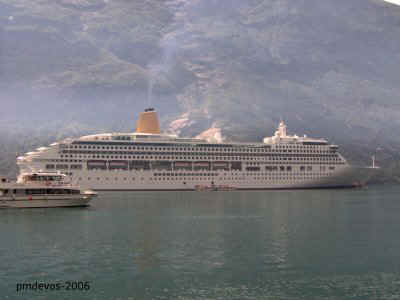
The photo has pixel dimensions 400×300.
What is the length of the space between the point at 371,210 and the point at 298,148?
60.2 metres

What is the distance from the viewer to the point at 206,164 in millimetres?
118000

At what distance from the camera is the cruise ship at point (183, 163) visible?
108000 mm

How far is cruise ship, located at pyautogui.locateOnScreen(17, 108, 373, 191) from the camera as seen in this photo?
108000mm

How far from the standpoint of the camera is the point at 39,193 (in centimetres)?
6212

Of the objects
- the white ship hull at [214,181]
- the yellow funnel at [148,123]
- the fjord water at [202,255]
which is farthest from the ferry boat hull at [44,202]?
the yellow funnel at [148,123]

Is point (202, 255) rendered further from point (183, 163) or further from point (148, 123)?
point (148, 123)

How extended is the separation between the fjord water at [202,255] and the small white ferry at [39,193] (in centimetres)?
595

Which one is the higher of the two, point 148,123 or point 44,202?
point 148,123

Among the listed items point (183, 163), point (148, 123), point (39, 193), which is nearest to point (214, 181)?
point (183, 163)

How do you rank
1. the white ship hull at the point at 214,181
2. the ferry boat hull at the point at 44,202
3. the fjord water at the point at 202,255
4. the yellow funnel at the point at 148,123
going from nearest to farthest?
the fjord water at the point at 202,255 → the ferry boat hull at the point at 44,202 → the white ship hull at the point at 214,181 → the yellow funnel at the point at 148,123

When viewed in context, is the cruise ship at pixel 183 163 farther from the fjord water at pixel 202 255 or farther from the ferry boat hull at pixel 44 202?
the fjord water at pixel 202 255

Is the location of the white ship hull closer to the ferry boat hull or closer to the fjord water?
the ferry boat hull

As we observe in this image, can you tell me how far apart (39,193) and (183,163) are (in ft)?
183

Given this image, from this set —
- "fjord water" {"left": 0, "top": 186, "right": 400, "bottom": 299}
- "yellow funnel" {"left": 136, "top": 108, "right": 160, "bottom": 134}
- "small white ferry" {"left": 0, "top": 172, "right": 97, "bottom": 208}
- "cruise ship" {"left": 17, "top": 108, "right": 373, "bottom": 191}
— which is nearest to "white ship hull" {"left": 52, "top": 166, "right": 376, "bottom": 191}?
"cruise ship" {"left": 17, "top": 108, "right": 373, "bottom": 191}
